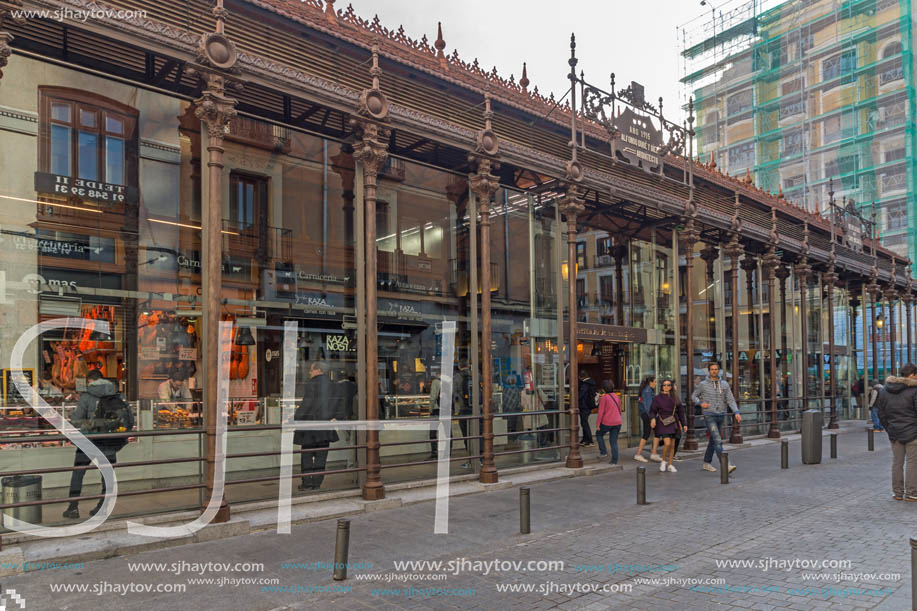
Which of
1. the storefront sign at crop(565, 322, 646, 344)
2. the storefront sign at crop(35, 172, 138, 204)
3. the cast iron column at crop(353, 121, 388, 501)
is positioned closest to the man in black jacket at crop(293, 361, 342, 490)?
the cast iron column at crop(353, 121, 388, 501)

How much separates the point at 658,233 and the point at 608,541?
12.0 metres

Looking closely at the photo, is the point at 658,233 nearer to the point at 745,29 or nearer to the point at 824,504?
the point at 824,504

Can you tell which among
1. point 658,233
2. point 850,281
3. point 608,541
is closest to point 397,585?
point 608,541

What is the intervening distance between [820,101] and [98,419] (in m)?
47.4

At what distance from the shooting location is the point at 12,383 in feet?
29.1

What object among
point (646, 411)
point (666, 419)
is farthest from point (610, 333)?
point (666, 419)

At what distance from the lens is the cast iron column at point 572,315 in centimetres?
1362

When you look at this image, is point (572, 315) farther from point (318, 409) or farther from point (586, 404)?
point (318, 409)

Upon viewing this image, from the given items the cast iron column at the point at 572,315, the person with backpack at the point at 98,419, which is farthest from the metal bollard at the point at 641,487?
the person with backpack at the point at 98,419

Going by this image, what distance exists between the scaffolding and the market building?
29239 millimetres

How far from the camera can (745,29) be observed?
1906 inches

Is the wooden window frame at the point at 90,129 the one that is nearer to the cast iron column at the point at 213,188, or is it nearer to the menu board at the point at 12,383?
the cast iron column at the point at 213,188

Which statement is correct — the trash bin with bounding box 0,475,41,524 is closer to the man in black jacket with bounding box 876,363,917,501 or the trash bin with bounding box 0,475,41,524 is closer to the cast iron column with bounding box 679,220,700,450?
the man in black jacket with bounding box 876,363,917,501

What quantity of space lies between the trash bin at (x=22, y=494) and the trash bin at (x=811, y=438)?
14.5 metres
